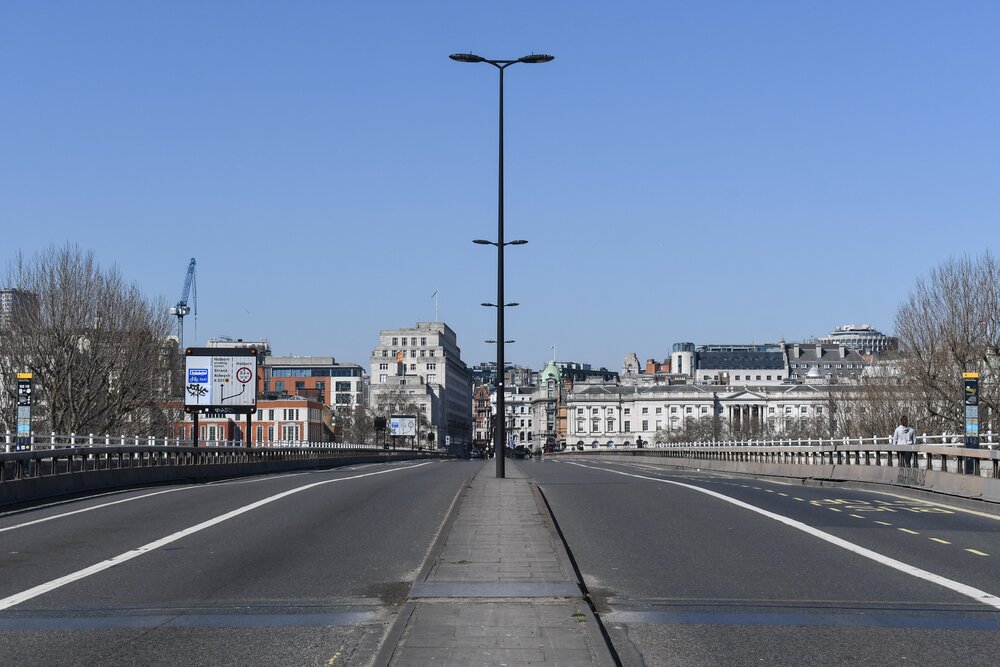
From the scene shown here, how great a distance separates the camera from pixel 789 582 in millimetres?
12133

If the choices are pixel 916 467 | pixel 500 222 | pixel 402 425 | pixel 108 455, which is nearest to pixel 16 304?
pixel 108 455

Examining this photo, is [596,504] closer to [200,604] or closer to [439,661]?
[200,604]

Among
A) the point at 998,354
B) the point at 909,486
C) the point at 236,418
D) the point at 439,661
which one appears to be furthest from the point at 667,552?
the point at 236,418

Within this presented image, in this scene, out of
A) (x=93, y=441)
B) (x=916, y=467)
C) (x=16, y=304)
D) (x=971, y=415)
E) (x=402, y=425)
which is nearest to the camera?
(x=916, y=467)

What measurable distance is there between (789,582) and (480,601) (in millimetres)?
3555

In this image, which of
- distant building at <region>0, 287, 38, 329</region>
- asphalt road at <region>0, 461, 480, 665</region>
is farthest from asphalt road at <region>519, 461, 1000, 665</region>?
distant building at <region>0, 287, 38, 329</region>

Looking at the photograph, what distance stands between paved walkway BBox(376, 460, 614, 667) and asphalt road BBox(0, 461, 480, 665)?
1.14ft

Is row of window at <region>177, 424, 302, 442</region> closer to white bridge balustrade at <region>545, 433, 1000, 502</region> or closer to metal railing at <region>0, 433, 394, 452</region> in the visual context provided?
metal railing at <region>0, 433, 394, 452</region>

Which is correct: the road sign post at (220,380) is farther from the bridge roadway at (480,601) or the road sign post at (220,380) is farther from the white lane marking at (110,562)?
the white lane marking at (110,562)

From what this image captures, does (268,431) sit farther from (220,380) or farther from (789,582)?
(789,582)

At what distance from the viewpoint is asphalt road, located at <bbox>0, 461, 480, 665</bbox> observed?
8953 mm

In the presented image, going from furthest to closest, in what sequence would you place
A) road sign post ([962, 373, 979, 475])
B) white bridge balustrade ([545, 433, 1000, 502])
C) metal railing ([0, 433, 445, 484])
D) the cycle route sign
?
the cycle route sign < road sign post ([962, 373, 979, 475]) < metal railing ([0, 433, 445, 484]) < white bridge balustrade ([545, 433, 1000, 502])

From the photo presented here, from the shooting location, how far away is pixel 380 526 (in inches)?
706

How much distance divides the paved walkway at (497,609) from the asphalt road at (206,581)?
347 millimetres
